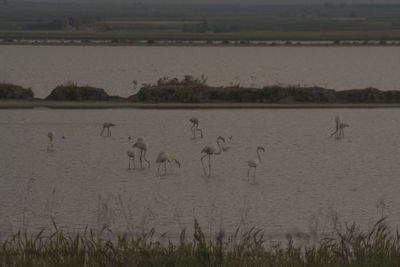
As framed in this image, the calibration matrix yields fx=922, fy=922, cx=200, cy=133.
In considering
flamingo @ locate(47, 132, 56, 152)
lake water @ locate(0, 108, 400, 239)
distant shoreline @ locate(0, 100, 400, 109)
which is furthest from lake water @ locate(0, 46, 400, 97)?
flamingo @ locate(47, 132, 56, 152)

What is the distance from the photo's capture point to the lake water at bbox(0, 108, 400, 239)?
515 inches

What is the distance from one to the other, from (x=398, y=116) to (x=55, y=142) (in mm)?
10916

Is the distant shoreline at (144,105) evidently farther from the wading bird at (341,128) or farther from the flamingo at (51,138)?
the flamingo at (51,138)

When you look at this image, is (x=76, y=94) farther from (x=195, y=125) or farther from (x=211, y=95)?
(x=195, y=125)

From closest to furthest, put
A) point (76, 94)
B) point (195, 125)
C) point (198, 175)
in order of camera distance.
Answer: point (198, 175)
point (195, 125)
point (76, 94)

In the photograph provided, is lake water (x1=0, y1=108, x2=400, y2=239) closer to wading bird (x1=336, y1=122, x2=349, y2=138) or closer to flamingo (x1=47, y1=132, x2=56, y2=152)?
flamingo (x1=47, y1=132, x2=56, y2=152)

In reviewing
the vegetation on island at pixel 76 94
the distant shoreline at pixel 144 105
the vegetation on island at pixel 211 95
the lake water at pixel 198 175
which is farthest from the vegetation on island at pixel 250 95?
the lake water at pixel 198 175

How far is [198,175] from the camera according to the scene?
17.0 m

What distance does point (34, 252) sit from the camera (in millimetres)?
9000

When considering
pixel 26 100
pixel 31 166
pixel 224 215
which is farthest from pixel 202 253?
pixel 26 100

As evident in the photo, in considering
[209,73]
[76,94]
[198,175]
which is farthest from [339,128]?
[209,73]

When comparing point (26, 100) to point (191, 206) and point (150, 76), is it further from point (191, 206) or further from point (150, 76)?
point (150, 76)

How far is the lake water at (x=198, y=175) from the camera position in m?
13.1

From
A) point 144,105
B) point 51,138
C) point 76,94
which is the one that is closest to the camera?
point 51,138
